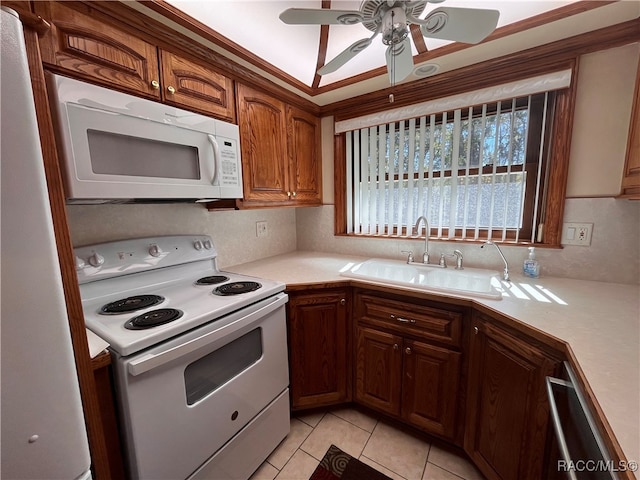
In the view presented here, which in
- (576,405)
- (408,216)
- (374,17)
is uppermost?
(374,17)

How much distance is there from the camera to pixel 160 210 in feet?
4.85

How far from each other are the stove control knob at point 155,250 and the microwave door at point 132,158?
1.26 ft

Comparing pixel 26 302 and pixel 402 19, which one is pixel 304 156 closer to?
pixel 402 19

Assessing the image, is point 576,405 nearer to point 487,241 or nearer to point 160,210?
point 487,241

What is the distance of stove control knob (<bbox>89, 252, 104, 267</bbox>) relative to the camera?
115 centimetres

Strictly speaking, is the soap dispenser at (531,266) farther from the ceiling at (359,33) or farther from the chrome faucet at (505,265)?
the ceiling at (359,33)

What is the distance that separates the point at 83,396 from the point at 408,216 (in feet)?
6.28

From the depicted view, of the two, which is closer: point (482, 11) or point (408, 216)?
point (482, 11)

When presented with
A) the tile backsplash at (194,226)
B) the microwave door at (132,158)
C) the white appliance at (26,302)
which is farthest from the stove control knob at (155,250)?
the white appliance at (26,302)

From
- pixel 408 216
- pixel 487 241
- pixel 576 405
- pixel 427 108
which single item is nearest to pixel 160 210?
pixel 408 216

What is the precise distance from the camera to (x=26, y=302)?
1.58ft

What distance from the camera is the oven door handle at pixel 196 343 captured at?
32.2 inches

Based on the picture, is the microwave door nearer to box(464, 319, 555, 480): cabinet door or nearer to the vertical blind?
the vertical blind

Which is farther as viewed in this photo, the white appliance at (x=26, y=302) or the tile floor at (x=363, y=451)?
the tile floor at (x=363, y=451)
